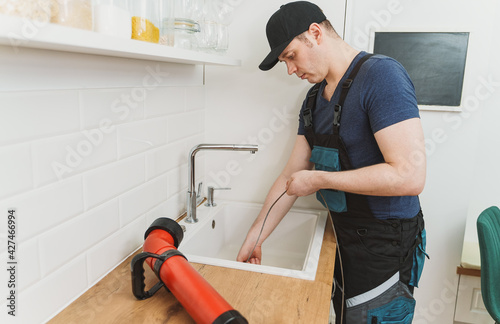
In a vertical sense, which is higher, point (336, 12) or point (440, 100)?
point (336, 12)

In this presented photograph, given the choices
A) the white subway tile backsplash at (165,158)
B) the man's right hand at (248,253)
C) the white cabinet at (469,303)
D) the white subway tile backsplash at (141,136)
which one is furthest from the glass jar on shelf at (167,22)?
the white cabinet at (469,303)

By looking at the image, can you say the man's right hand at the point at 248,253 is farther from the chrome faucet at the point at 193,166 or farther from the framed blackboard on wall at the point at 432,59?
the framed blackboard on wall at the point at 432,59

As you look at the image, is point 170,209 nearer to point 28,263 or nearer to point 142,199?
point 142,199

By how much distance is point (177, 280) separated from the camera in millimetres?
898

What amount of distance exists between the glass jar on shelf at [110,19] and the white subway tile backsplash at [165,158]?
525mm

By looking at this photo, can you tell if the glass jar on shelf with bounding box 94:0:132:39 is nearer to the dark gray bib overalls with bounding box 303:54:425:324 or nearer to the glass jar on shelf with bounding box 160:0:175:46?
the glass jar on shelf with bounding box 160:0:175:46

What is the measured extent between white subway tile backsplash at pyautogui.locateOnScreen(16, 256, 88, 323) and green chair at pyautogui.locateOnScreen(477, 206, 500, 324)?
1371 millimetres

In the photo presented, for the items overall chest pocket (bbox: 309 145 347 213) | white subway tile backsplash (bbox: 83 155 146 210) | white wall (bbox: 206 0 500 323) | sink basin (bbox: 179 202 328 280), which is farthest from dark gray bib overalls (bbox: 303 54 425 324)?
white subway tile backsplash (bbox: 83 155 146 210)

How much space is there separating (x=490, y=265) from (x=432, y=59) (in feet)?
2.69

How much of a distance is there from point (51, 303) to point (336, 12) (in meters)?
1.46

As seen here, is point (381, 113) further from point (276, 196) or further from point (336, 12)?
point (336, 12)

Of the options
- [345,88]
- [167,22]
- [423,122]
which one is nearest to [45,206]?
[167,22]

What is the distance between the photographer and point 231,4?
5.71ft

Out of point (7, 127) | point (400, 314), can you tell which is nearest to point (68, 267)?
point (7, 127)
